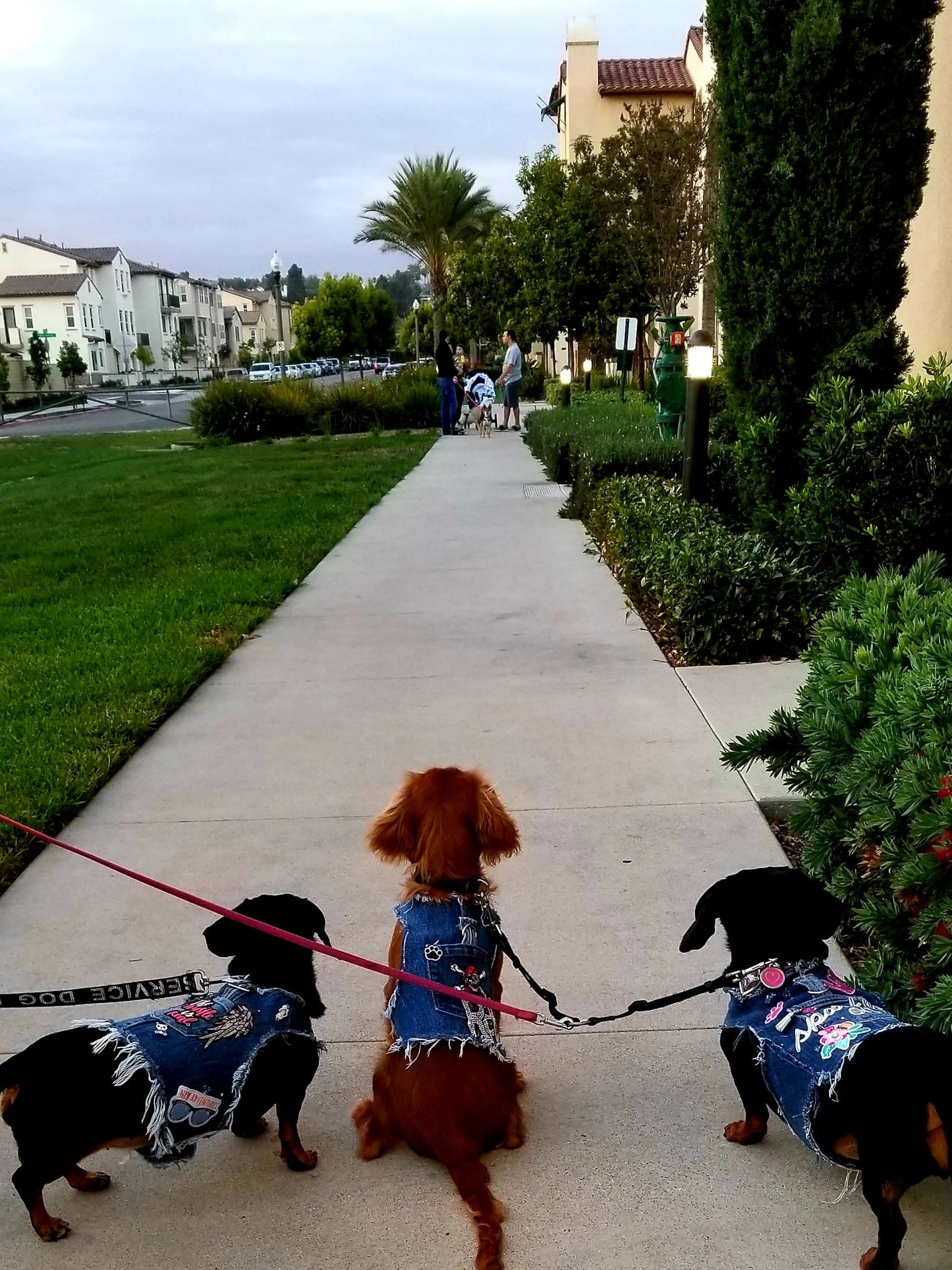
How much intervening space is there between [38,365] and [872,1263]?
268ft

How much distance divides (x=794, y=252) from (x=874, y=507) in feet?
6.48

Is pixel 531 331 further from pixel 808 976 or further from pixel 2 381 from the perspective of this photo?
pixel 2 381

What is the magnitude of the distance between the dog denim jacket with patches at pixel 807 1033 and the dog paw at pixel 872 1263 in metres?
0.15

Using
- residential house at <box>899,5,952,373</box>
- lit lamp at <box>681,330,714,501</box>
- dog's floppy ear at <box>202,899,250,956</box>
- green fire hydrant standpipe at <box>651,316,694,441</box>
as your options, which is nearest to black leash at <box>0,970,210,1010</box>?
dog's floppy ear at <box>202,899,250,956</box>

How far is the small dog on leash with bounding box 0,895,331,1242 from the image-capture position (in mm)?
2043

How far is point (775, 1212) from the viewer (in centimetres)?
221

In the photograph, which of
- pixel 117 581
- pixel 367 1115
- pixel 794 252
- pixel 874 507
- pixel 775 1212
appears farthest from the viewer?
pixel 117 581

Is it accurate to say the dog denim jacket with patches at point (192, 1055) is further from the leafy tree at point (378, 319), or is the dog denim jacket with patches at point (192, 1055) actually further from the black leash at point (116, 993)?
the leafy tree at point (378, 319)

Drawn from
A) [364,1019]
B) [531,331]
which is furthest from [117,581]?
[531,331]

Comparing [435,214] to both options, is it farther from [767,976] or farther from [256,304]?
[256,304]

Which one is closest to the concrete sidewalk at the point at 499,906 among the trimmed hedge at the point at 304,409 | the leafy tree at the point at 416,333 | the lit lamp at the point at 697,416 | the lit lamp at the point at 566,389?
the lit lamp at the point at 697,416

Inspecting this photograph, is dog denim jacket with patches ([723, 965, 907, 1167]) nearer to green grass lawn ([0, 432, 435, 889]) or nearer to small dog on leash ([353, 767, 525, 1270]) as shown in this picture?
small dog on leash ([353, 767, 525, 1270])

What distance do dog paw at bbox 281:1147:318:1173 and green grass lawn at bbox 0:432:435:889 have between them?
1885 millimetres

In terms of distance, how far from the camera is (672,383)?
11.9 m
